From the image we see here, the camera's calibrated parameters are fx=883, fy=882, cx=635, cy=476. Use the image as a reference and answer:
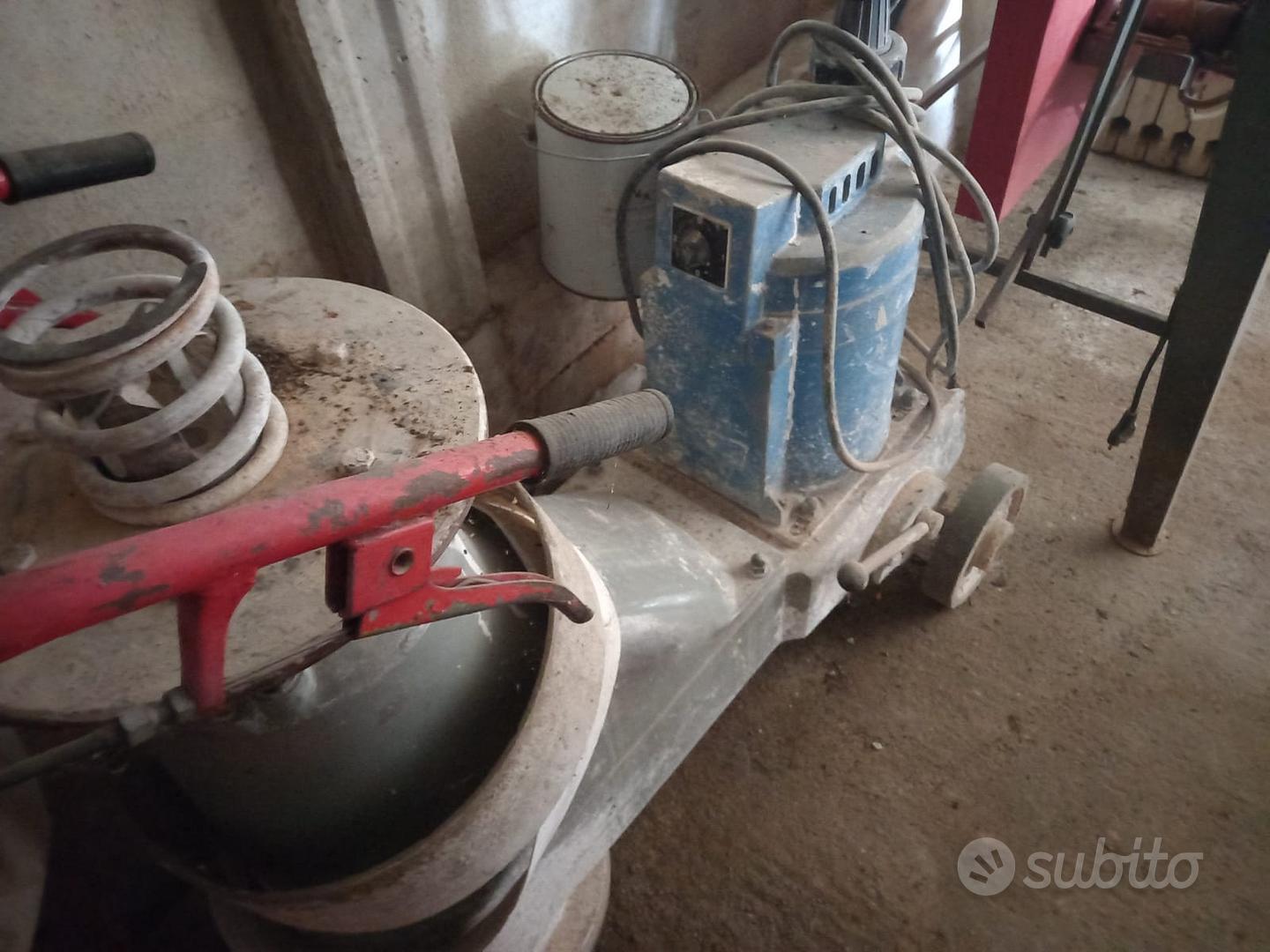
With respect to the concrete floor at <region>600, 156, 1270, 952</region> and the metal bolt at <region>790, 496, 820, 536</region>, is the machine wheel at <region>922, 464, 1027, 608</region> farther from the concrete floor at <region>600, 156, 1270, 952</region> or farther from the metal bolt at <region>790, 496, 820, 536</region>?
the metal bolt at <region>790, 496, 820, 536</region>

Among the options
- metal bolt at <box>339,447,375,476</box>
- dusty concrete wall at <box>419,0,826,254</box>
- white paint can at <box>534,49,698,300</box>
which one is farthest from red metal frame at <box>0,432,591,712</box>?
dusty concrete wall at <box>419,0,826,254</box>

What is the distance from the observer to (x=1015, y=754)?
1.42 m

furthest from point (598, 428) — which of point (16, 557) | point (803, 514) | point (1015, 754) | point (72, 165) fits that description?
point (1015, 754)

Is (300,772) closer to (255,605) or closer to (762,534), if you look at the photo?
(255,605)

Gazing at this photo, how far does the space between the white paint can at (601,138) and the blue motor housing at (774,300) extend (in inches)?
7.9

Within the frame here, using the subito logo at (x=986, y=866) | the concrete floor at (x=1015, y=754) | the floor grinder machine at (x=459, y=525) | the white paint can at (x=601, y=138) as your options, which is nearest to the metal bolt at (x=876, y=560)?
the floor grinder machine at (x=459, y=525)

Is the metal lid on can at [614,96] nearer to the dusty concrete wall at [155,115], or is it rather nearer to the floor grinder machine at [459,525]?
the floor grinder machine at [459,525]

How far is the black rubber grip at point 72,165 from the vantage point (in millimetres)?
730

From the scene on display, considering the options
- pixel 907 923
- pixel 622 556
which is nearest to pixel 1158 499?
pixel 907 923

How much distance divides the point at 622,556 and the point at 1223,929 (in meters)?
1.00

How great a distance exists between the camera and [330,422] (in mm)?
708

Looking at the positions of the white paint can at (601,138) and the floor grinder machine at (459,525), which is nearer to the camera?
the floor grinder machine at (459,525)

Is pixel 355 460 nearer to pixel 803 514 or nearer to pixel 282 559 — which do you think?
pixel 282 559

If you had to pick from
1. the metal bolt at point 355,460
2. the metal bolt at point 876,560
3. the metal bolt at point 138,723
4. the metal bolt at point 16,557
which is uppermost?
the metal bolt at point 355,460
